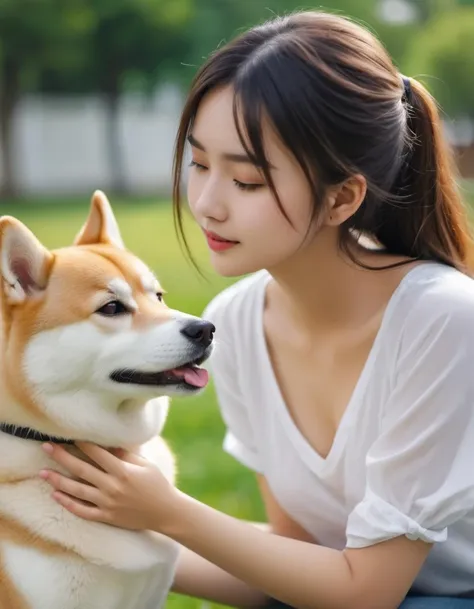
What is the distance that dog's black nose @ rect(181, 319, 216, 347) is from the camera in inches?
73.9

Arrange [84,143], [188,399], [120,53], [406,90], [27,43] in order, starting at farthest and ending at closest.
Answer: [84,143] → [120,53] → [27,43] → [188,399] → [406,90]

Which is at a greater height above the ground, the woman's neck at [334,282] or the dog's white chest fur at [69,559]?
the woman's neck at [334,282]

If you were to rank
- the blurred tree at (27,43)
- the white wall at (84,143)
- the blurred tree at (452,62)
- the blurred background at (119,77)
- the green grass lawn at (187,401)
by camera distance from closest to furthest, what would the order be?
the green grass lawn at (187,401) → the blurred tree at (452,62) → the blurred background at (119,77) → the blurred tree at (27,43) → the white wall at (84,143)

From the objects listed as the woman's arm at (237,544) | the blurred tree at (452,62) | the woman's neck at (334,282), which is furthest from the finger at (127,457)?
the blurred tree at (452,62)

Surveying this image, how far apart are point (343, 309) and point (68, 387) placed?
610 millimetres

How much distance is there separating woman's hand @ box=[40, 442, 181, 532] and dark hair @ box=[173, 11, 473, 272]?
55cm

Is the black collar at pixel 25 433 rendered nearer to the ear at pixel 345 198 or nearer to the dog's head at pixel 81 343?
the dog's head at pixel 81 343

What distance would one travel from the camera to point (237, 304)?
2.37 m

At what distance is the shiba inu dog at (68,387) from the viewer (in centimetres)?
186

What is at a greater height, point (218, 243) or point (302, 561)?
point (218, 243)

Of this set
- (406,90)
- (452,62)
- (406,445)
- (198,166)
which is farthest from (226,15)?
(406,445)

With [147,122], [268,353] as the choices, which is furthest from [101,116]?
[268,353]

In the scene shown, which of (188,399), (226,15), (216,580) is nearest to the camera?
(216,580)

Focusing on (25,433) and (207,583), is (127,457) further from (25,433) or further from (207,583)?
(207,583)
